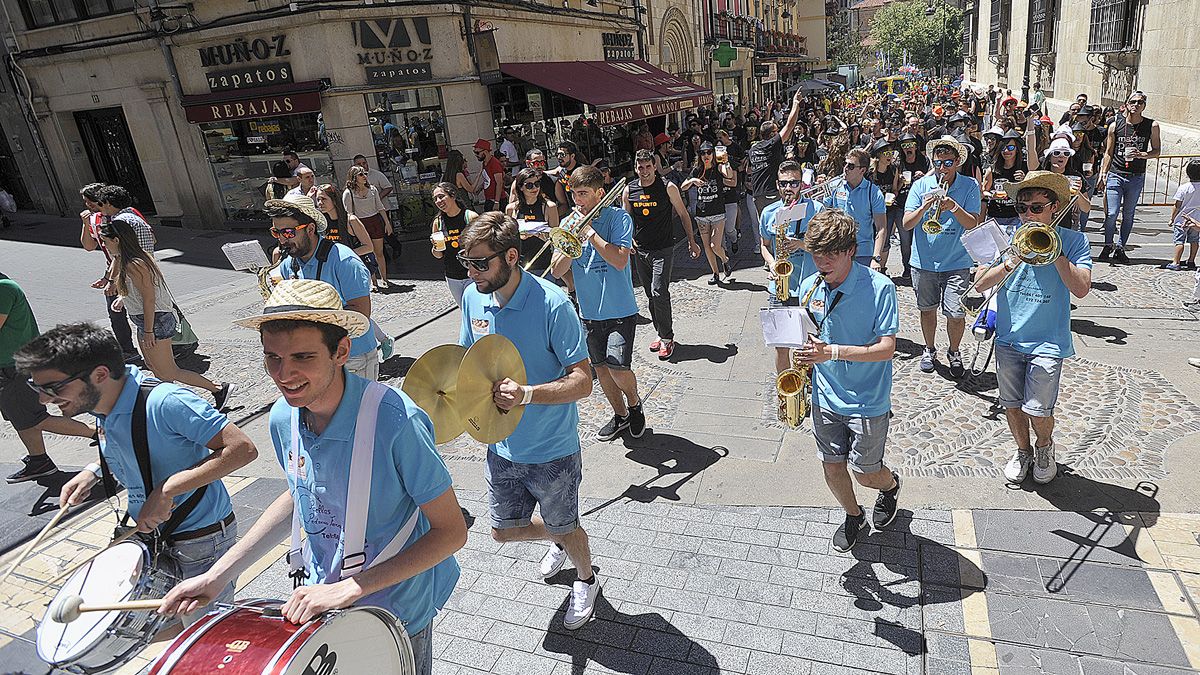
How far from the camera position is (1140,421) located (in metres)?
5.18

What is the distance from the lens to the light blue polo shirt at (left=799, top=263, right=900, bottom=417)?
363 cm

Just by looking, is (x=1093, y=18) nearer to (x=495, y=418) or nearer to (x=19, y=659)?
(x=495, y=418)

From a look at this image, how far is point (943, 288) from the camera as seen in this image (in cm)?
618

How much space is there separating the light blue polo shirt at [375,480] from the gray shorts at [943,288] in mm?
5111

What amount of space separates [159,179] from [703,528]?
1764 centimetres

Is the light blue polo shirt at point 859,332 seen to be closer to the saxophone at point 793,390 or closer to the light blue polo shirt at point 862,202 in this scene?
the saxophone at point 793,390

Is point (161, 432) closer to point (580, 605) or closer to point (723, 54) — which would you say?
point (580, 605)

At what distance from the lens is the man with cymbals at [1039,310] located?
4.10 meters

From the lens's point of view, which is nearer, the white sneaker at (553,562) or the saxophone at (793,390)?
the saxophone at (793,390)

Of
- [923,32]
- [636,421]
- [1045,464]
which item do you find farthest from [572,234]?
[923,32]

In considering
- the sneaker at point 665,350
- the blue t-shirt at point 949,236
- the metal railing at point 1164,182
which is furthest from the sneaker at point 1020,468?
the metal railing at point 1164,182

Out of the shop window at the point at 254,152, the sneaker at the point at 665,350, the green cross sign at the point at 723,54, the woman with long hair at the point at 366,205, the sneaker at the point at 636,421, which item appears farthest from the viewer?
the green cross sign at the point at 723,54

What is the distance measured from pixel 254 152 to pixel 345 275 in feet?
42.7

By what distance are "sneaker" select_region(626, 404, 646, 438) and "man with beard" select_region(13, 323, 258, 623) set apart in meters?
3.14
